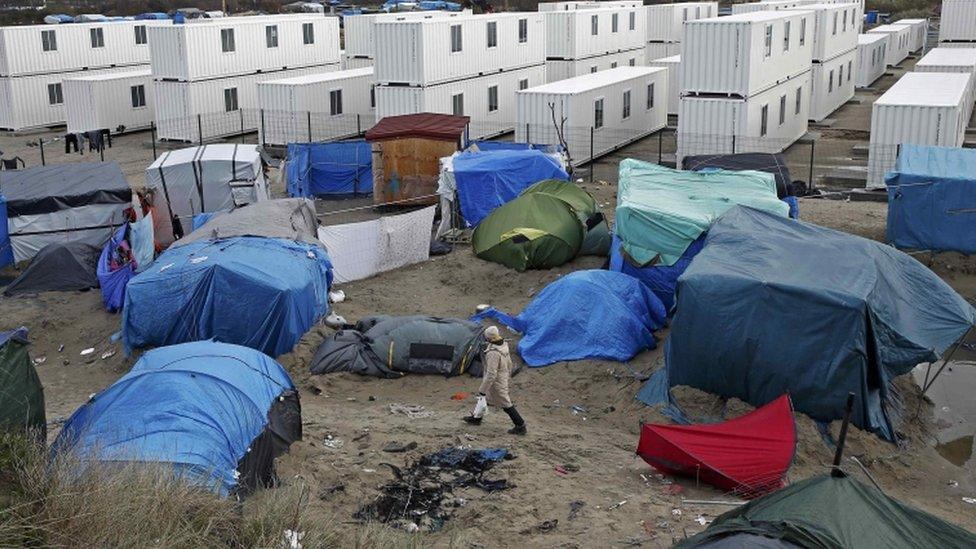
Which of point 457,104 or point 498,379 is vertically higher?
point 457,104

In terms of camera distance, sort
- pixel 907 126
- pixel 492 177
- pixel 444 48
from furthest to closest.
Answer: pixel 444 48, pixel 907 126, pixel 492 177

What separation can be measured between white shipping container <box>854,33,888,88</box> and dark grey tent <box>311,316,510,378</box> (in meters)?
37.0

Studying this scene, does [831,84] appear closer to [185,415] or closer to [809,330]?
[809,330]

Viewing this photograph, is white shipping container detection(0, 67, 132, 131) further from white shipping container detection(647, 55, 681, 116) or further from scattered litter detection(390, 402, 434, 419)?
scattered litter detection(390, 402, 434, 419)

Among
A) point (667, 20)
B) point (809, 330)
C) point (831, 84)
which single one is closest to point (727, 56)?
point (831, 84)

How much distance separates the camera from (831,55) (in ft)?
127

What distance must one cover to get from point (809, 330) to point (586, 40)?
28.9 meters

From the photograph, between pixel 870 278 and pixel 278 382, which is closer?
pixel 278 382

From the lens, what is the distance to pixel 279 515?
8641 millimetres

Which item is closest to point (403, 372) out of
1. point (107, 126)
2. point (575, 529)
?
point (575, 529)

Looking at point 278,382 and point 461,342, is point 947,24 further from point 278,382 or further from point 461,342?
point 278,382

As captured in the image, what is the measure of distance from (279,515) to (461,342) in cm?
704

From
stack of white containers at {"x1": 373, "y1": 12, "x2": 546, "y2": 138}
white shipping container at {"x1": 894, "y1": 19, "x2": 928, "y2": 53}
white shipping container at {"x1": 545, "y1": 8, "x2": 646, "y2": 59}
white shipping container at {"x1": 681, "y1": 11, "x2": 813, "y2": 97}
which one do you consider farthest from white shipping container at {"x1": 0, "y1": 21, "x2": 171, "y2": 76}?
white shipping container at {"x1": 894, "y1": 19, "x2": 928, "y2": 53}

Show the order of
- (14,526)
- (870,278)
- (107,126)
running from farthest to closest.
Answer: (107,126) → (870,278) → (14,526)
